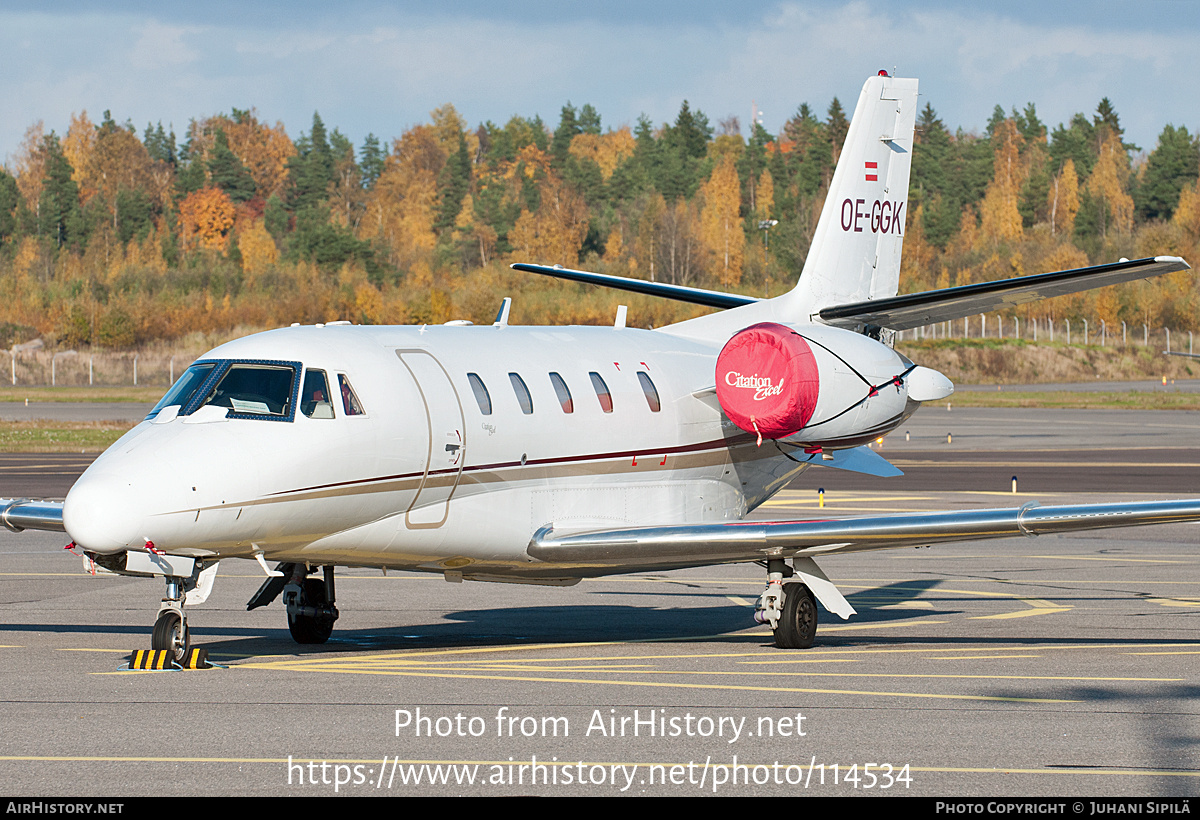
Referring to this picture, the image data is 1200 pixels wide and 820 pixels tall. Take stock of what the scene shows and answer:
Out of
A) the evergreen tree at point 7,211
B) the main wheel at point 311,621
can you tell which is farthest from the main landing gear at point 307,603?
the evergreen tree at point 7,211

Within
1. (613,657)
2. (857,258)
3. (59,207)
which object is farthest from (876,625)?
(59,207)

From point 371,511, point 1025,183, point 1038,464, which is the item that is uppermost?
point 1025,183

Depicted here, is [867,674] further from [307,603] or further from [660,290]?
[660,290]

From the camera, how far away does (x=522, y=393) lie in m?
14.6

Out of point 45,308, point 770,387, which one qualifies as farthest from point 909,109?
point 45,308

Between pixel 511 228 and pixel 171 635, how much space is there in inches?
4864

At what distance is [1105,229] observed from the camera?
509 feet

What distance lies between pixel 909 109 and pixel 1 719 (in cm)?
1533

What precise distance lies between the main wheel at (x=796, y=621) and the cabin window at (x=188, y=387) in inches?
242

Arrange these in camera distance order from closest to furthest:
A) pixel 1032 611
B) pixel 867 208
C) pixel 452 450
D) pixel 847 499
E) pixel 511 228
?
pixel 452 450
pixel 1032 611
pixel 867 208
pixel 847 499
pixel 511 228

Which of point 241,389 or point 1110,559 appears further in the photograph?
point 1110,559

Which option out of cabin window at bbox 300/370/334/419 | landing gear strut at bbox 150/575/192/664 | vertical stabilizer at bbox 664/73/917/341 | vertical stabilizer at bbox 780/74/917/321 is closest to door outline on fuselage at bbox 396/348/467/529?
cabin window at bbox 300/370/334/419
